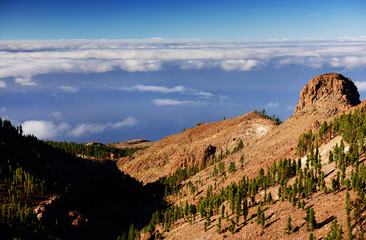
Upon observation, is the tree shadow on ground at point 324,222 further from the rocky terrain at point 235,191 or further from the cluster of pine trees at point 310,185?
the cluster of pine trees at point 310,185

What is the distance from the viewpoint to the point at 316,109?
188 meters

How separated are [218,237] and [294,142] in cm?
8093

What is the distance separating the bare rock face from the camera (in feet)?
591

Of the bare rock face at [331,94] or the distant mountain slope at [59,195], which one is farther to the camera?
the bare rock face at [331,94]

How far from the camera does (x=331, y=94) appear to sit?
189 metres

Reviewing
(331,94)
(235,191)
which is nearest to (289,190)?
(235,191)

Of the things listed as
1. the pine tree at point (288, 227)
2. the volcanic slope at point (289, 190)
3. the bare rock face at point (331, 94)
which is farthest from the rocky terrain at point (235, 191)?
the bare rock face at point (331, 94)

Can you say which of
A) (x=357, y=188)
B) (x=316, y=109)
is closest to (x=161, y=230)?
(x=357, y=188)

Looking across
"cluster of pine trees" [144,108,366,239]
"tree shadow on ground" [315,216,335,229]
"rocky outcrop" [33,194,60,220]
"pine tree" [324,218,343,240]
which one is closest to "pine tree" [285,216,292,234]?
"cluster of pine trees" [144,108,366,239]

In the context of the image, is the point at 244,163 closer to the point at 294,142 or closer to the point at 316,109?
the point at 294,142

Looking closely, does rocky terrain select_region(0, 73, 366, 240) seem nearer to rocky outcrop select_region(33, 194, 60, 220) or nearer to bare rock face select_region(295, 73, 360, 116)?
rocky outcrop select_region(33, 194, 60, 220)

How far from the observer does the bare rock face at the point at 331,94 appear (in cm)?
18025

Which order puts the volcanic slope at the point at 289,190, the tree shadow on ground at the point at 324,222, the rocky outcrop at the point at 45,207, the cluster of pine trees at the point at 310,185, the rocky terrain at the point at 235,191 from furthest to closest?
the rocky outcrop at the point at 45,207, the rocky terrain at the point at 235,191, the volcanic slope at the point at 289,190, the cluster of pine trees at the point at 310,185, the tree shadow on ground at the point at 324,222

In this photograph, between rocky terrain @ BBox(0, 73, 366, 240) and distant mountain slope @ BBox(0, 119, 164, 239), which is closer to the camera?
rocky terrain @ BBox(0, 73, 366, 240)
